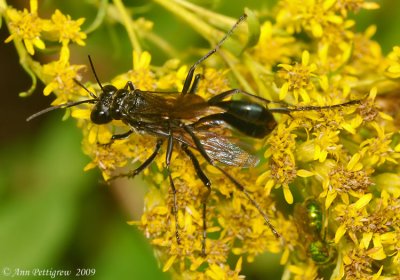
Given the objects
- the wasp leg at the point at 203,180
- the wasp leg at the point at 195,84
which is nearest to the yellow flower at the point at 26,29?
the wasp leg at the point at 195,84

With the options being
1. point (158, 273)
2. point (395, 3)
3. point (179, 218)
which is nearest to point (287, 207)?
point (158, 273)

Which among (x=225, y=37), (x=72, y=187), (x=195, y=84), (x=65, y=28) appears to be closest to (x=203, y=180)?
(x=195, y=84)

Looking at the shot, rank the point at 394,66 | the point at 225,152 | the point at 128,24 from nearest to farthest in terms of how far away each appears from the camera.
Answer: the point at 225,152
the point at 394,66
the point at 128,24

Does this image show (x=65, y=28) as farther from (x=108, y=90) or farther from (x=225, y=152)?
(x=225, y=152)

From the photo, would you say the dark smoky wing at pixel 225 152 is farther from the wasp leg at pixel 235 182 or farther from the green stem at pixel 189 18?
the green stem at pixel 189 18

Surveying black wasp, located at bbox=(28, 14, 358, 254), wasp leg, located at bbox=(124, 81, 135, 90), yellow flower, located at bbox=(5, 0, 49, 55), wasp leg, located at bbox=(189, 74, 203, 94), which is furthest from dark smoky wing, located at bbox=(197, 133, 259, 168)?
yellow flower, located at bbox=(5, 0, 49, 55)

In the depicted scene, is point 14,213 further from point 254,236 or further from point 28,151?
point 254,236

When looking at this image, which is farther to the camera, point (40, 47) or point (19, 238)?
point (19, 238)
